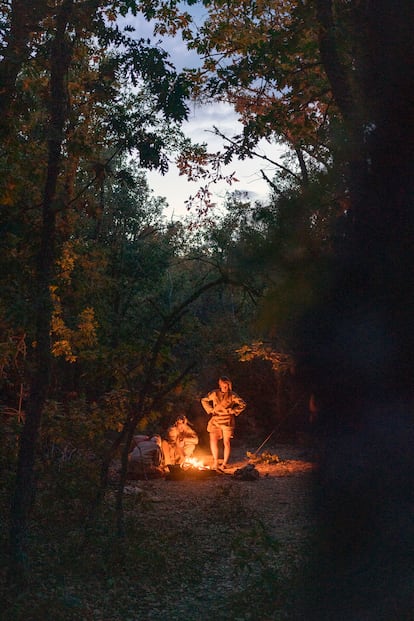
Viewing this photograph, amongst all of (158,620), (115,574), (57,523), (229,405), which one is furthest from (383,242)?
(229,405)

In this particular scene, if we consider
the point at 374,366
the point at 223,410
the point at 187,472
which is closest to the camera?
the point at 374,366

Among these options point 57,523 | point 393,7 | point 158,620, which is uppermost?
point 393,7

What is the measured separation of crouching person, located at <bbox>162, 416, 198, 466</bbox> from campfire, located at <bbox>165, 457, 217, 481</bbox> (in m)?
0.47

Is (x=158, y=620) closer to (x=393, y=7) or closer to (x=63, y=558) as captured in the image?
(x=63, y=558)

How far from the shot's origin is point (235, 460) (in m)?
15.9

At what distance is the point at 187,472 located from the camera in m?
13.2

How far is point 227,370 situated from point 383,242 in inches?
614

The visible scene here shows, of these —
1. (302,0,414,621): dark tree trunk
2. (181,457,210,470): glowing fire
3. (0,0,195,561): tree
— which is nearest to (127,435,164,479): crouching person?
(181,457,210,470): glowing fire

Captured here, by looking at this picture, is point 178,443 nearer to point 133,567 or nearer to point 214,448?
point 214,448

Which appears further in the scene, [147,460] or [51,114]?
[147,460]

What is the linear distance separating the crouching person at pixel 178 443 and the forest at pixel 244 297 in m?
2.32

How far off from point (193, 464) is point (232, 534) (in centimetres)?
568

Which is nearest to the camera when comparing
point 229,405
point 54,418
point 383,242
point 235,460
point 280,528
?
point 383,242

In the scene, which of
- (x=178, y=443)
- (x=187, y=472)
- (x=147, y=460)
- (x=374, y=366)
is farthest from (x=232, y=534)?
(x=178, y=443)
